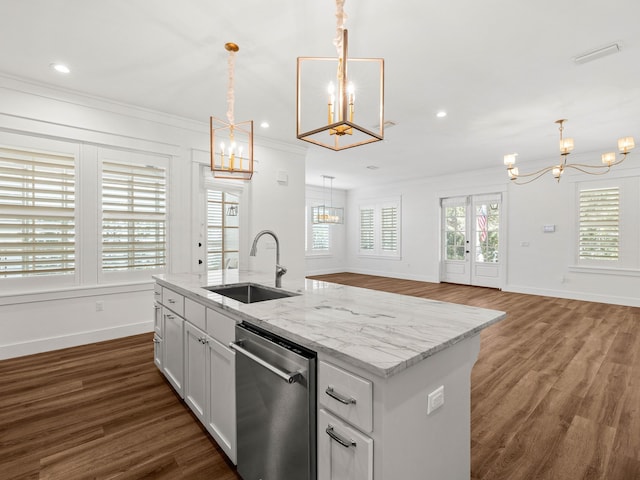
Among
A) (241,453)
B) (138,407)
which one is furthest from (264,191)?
(241,453)

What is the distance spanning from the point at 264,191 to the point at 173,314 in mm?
3098

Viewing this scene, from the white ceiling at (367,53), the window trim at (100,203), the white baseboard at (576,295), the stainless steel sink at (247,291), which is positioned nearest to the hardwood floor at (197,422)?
the window trim at (100,203)

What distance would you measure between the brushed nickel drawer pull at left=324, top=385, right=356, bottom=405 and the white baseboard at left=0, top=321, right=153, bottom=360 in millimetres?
3790

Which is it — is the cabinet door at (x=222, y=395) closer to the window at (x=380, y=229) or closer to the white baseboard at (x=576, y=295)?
the white baseboard at (x=576, y=295)

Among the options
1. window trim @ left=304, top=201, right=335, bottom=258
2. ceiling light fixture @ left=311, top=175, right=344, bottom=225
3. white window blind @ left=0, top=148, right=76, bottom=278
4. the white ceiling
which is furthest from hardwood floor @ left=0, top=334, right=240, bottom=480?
window trim @ left=304, top=201, right=335, bottom=258

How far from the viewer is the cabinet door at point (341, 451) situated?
99cm

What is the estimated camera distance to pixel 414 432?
43.1 inches

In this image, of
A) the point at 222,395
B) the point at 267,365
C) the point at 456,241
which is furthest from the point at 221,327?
the point at 456,241

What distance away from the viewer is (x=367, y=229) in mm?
10234

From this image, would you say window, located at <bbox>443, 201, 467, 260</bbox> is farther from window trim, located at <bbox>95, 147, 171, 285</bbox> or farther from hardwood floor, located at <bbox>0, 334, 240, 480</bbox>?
hardwood floor, located at <bbox>0, 334, 240, 480</bbox>

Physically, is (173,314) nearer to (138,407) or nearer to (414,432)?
(138,407)

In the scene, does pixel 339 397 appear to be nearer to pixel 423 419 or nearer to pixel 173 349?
pixel 423 419

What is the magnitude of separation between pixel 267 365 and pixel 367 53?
8.85ft

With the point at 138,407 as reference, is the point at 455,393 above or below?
above
